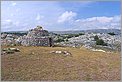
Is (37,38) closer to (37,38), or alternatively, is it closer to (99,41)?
(37,38)

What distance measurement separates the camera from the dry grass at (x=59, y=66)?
14.0ft

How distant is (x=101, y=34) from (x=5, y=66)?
4.25ft

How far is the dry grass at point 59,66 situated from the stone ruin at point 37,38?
193 millimetres

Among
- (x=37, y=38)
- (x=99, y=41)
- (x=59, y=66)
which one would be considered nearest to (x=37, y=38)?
(x=37, y=38)

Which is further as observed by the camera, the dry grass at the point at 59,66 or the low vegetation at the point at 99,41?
the low vegetation at the point at 99,41

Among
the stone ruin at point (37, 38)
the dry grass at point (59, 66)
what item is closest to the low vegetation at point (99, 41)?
the dry grass at point (59, 66)

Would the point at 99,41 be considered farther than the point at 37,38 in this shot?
No

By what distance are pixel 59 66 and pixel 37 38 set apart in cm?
61

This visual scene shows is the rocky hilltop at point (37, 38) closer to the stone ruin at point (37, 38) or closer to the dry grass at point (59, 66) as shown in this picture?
the stone ruin at point (37, 38)

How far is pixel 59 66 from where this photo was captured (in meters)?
4.35

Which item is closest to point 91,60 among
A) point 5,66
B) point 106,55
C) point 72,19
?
point 106,55

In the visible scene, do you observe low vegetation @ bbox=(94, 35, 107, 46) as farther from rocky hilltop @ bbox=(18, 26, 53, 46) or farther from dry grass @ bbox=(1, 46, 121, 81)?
rocky hilltop @ bbox=(18, 26, 53, 46)

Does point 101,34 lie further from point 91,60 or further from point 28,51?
point 28,51

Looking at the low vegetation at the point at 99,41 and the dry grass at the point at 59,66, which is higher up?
the low vegetation at the point at 99,41
